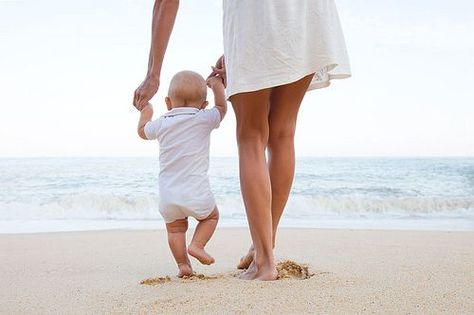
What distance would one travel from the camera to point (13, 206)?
9234 mm

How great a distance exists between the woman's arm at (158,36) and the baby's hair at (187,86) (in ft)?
0.55

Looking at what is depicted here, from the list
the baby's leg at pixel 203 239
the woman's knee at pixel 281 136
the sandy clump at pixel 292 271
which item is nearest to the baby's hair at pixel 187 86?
the woman's knee at pixel 281 136

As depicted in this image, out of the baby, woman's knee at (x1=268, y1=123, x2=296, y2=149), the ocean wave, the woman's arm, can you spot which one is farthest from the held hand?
the ocean wave

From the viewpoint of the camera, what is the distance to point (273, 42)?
6.92ft

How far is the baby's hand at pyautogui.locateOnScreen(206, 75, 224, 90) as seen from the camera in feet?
8.52

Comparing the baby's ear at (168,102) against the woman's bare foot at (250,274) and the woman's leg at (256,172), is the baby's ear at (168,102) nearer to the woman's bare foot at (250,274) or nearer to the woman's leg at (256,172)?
the woman's leg at (256,172)

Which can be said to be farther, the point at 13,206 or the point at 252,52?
the point at 13,206

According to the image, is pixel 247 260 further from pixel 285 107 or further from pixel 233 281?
pixel 285 107

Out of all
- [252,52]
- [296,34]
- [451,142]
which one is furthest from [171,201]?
[451,142]

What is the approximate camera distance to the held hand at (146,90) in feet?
7.77

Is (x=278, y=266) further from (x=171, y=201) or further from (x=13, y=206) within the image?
(x=13, y=206)

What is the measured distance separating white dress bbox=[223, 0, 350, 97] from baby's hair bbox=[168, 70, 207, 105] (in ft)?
1.14

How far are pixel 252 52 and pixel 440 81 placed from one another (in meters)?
20.2

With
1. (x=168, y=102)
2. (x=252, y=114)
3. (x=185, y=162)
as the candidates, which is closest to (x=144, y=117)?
(x=168, y=102)
